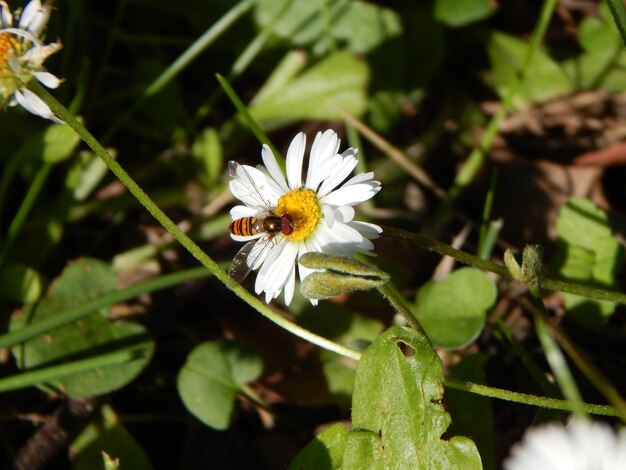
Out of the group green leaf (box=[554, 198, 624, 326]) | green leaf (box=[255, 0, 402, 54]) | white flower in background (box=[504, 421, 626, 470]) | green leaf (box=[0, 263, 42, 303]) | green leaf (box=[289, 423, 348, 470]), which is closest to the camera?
white flower in background (box=[504, 421, 626, 470])

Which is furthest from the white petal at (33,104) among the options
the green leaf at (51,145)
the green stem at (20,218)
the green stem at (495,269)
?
the green stem at (495,269)

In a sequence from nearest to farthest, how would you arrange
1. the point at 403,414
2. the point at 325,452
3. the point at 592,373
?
the point at 592,373, the point at 403,414, the point at 325,452

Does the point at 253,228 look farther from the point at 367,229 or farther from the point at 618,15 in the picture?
the point at 618,15

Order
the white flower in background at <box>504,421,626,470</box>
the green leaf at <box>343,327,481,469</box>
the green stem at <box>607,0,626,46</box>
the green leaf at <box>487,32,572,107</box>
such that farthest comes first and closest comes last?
the green leaf at <box>487,32,572,107</box> < the green stem at <box>607,0,626,46</box> < the green leaf at <box>343,327,481,469</box> < the white flower in background at <box>504,421,626,470</box>

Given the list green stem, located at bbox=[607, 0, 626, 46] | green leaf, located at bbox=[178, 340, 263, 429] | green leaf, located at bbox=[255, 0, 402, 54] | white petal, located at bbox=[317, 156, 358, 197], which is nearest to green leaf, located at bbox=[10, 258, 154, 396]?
green leaf, located at bbox=[178, 340, 263, 429]

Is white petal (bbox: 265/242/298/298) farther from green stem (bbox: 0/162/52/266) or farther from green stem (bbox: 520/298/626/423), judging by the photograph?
green stem (bbox: 0/162/52/266)

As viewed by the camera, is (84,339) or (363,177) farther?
(84,339)

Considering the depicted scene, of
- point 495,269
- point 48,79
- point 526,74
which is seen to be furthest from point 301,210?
point 526,74
